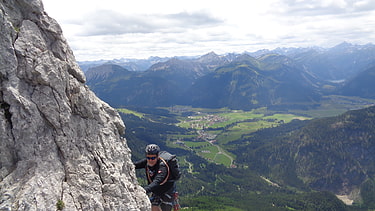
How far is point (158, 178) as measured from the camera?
719 inches

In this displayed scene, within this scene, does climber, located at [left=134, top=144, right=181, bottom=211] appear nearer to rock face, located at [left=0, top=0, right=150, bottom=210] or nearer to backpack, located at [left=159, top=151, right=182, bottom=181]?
backpack, located at [left=159, top=151, right=182, bottom=181]

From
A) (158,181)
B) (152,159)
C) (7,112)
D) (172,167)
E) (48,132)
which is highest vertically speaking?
(7,112)

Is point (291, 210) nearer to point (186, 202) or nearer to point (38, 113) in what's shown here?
point (186, 202)

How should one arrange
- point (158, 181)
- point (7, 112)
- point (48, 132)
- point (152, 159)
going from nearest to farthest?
point (7, 112)
point (48, 132)
point (158, 181)
point (152, 159)

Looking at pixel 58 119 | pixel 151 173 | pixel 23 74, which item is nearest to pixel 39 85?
pixel 23 74


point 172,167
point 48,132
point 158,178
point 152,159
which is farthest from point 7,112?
point 172,167

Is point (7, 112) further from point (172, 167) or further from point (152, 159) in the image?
point (172, 167)

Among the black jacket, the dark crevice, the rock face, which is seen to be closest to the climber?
the black jacket

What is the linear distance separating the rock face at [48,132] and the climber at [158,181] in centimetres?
107

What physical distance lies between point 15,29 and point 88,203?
1273cm

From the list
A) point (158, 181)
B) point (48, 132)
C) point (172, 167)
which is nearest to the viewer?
point (48, 132)

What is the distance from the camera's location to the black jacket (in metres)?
18.1

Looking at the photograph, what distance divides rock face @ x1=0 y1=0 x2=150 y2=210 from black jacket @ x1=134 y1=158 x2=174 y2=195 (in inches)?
73.3

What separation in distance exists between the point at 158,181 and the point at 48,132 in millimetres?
7819
